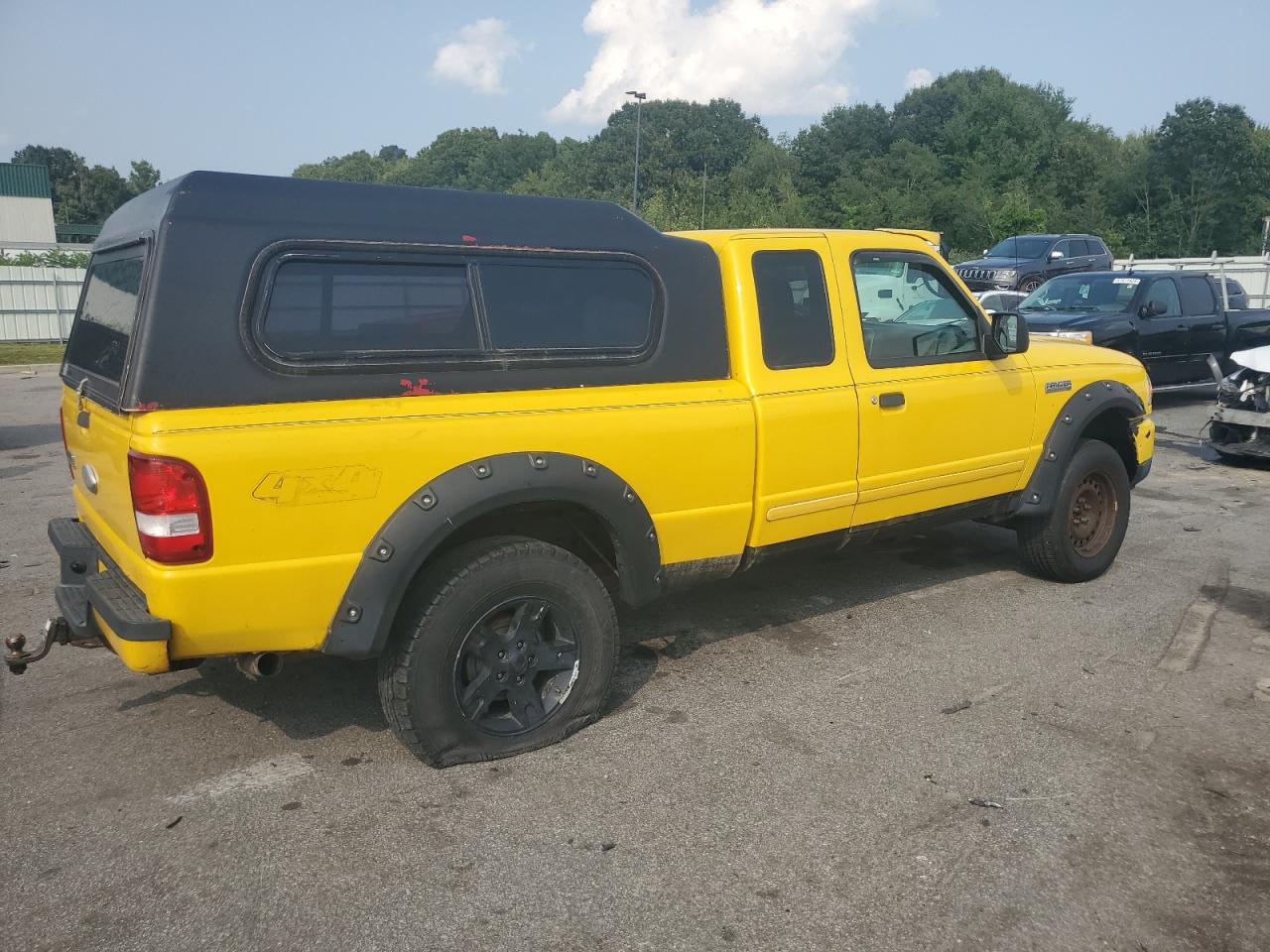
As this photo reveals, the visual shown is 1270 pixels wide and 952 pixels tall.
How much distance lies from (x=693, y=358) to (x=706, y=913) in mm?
2128

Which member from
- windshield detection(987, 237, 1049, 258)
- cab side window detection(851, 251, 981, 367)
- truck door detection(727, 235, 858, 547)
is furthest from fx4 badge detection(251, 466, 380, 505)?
windshield detection(987, 237, 1049, 258)

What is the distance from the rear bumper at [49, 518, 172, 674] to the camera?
10.2ft

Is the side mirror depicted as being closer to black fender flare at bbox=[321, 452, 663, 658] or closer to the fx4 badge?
black fender flare at bbox=[321, 452, 663, 658]

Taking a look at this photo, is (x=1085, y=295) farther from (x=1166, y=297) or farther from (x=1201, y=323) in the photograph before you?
(x=1201, y=323)

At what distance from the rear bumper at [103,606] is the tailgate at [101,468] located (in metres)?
0.07

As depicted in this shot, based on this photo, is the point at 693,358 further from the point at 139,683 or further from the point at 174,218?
the point at 139,683

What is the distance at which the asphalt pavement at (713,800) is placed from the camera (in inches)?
112

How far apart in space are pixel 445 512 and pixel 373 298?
2.48 ft

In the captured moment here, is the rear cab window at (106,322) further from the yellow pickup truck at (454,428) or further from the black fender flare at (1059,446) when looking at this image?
the black fender flare at (1059,446)

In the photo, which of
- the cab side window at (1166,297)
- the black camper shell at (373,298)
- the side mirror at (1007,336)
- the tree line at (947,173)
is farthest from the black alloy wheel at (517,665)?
the tree line at (947,173)

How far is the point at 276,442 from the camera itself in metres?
3.13

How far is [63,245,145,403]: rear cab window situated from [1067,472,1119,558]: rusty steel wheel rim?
194 inches

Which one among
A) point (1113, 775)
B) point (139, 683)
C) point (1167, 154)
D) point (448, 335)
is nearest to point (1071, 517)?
point (1113, 775)

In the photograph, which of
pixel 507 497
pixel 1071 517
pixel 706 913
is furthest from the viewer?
pixel 1071 517
